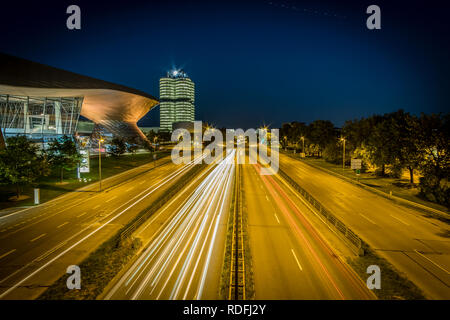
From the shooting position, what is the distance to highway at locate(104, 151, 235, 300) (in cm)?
1046

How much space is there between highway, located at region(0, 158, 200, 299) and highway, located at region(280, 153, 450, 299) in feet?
58.4

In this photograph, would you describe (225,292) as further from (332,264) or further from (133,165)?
(133,165)

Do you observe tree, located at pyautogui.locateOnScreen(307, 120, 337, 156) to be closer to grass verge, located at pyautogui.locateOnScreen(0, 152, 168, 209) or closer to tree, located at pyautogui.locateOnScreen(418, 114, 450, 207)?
tree, located at pyautogui.locateOnScreen(418, 114, 450, 207)

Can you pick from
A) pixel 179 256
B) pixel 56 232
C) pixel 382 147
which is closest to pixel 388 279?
pixel 179 256

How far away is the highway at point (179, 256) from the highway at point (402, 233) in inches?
390

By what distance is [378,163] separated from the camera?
38.8 metres

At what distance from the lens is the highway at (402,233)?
12.1 meters

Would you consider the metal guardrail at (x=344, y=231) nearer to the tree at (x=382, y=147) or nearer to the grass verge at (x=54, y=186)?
the tree at (x=382, y=147)

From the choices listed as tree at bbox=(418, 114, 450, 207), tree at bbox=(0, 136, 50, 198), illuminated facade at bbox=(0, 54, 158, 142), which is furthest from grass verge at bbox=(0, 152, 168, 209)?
tree at bbox=(418, 114, 450, 207)

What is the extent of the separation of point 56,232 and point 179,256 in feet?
33.5

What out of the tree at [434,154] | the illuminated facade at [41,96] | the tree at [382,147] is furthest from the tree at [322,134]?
the illuminated facade at [41,96]

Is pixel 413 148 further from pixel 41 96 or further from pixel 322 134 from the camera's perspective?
pixel 41 96

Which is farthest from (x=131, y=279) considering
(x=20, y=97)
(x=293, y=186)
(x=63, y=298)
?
(x=20, y=97)

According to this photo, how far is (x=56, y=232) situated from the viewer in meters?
17.2
